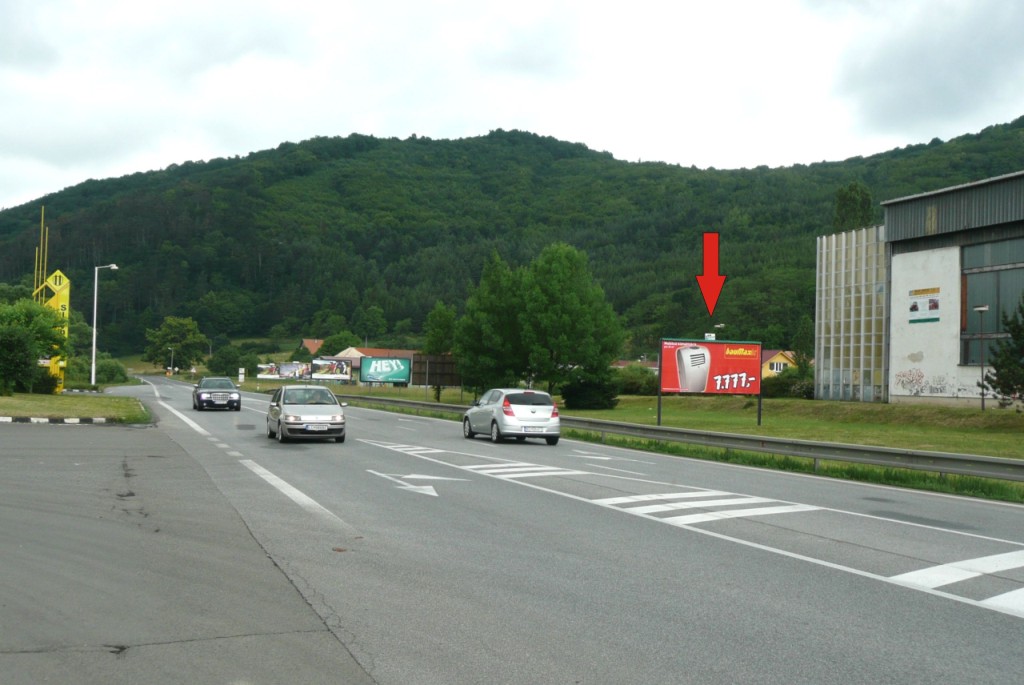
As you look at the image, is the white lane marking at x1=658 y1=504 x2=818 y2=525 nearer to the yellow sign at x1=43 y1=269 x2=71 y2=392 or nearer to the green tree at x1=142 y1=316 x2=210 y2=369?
the yellow sign at x1=43 y1=269 x2=71 y2=392

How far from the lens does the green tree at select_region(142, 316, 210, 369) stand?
16088 cm

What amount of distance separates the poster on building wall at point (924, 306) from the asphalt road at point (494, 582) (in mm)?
35715

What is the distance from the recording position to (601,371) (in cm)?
6178

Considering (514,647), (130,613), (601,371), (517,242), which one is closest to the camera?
(514,647)

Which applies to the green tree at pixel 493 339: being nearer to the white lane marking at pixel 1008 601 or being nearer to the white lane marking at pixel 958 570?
the white lane marking at pixel 958 570

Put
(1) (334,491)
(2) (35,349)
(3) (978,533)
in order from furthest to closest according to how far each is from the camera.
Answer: (2) (35,349) < (1) (334,491) < (3) (978,533)

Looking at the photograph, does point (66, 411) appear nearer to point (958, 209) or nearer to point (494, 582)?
point (494, 582)

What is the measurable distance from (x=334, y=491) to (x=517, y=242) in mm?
161727

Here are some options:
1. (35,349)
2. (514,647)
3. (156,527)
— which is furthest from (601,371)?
(514,647)

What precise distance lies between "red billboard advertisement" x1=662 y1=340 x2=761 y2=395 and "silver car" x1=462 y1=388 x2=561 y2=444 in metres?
9.01

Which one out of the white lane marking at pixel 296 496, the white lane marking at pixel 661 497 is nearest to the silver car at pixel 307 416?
the white lane marking at pixel 296 496

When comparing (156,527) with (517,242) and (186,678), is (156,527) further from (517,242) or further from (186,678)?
(517,242)

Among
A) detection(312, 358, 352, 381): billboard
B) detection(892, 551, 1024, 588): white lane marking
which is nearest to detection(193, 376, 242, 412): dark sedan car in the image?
detection(892, 551, 1024, 588): white lane marking

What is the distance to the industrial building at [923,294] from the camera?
44719 millimetres
